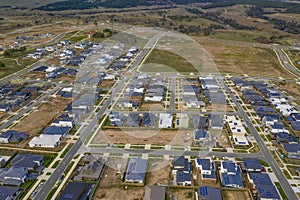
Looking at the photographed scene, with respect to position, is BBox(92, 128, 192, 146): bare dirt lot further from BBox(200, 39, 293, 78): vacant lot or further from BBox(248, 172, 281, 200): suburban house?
BBox(200, 39, 293, 78): vacant lot

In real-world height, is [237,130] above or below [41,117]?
above

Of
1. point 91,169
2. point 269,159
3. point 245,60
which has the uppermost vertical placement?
point 245,60

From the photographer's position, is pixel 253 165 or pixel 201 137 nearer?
pixel 253 165

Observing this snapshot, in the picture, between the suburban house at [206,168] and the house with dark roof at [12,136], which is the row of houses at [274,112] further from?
the house with dark roof at [12,136]

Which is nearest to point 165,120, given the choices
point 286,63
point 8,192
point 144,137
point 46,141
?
point 144,137

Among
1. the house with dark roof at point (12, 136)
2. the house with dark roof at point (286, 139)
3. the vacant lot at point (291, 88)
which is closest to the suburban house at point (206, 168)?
the house with dark roof at point (286, 139)

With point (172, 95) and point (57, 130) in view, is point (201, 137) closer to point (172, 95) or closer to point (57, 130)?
point (172, 95)

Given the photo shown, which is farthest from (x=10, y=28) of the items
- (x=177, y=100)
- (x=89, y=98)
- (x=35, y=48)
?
(x=177, y=100)
